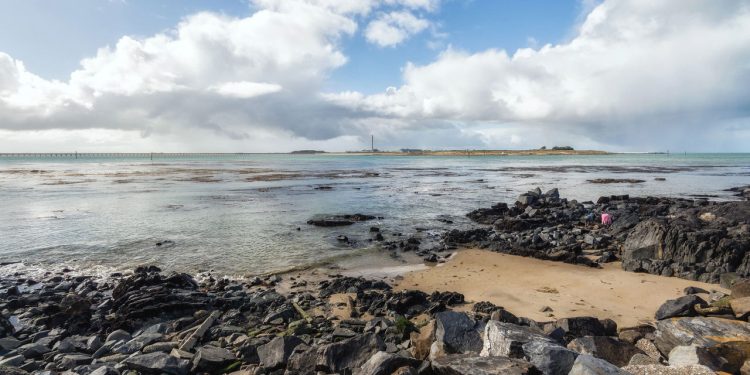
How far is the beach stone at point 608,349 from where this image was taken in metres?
5.78

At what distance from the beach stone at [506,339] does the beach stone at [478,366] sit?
308mm

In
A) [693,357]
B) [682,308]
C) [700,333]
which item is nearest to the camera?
[693,357]

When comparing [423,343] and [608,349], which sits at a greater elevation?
[608,349]

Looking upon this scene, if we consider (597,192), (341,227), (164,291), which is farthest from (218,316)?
(597,192)

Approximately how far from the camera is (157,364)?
261 inches

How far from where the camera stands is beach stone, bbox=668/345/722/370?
5043 mm

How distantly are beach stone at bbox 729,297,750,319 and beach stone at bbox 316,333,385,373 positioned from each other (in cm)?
653

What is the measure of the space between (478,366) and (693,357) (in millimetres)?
2865

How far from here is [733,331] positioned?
6172 mm

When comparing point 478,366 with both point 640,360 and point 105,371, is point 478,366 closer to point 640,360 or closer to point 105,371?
point 640,360

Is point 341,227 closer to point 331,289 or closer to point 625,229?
point 331,289

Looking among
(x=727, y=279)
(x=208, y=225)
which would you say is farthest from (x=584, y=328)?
(x=208, y=225)

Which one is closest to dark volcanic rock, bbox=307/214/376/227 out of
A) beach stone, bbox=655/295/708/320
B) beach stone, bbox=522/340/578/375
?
beach stone, bbox=655/295/708/320

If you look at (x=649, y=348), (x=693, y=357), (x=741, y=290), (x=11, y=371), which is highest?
(x=693, y=357)
